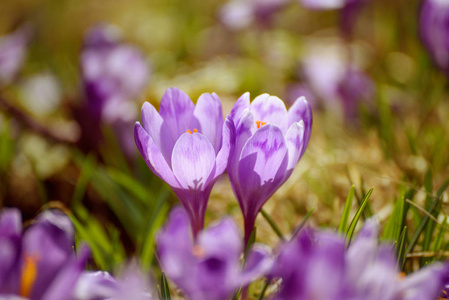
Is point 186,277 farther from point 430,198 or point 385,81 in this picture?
point 385,81

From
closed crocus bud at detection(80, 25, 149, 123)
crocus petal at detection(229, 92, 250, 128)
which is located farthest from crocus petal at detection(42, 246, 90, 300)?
closed crocus bud at detection(80, 25, 149, 123)

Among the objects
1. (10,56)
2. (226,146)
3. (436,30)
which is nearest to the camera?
(226,146)

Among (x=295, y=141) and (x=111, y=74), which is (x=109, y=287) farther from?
(x=111, y=74)

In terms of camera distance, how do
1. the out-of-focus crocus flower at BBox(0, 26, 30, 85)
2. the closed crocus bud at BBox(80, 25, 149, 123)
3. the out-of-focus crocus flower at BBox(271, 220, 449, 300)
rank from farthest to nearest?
1. the out-of-focus crocus flower at BBox(0, 26, 30, 85)
2. the closed crocus bud at BBox(80, 25, 149, 123)
3. the out-of-focus crocus flower at BBox(271, 220, 449, 300)

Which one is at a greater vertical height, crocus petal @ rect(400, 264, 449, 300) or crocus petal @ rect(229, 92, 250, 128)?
crocus petal @ rect(229, 92, 250, 128)

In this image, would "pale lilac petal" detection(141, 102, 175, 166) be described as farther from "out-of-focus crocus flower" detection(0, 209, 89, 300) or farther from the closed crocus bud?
the closed crocus bud

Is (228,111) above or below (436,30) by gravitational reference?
below

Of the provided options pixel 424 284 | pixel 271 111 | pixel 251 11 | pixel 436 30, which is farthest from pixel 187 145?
pixel 251 11
